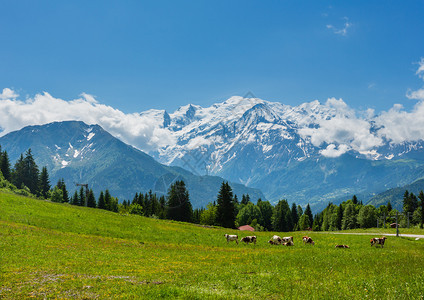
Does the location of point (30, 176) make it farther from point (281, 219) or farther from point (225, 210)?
point (281, 219)

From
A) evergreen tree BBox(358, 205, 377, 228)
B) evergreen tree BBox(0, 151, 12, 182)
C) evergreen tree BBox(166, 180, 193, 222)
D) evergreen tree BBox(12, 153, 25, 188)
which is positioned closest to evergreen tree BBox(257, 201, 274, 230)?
evergreen tree BBox(358, 205, 377, 228)

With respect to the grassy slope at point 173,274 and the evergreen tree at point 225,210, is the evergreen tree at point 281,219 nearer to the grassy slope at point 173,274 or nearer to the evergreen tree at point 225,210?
the evergreen tree at point 225,210

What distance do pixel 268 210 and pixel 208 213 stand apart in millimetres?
53871

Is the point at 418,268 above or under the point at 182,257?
above

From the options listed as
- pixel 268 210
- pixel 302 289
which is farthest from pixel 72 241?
pixel 268 210

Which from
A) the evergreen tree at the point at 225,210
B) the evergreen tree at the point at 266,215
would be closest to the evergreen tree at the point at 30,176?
the evergreen tree at the point at 225,210

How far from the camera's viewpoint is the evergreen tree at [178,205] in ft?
351

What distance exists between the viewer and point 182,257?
27.9m

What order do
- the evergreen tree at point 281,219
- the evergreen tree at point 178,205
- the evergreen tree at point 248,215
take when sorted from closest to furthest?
the evergreen tree at point 178,205
the evergreen tree at point 281,219
the evergreen tree at point 248,215

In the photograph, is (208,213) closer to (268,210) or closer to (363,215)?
(268,210)

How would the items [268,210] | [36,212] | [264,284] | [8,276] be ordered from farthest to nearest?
[268,210], [36,212], [8,276], [264,284]

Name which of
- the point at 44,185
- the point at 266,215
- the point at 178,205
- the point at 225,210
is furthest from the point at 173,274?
the point at 266,215

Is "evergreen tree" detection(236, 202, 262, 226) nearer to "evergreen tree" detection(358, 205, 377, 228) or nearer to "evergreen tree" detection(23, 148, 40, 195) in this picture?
"evergreen tree" detection(358, 205, 377, 228)

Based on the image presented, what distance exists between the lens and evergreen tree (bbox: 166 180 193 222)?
10688 cm
